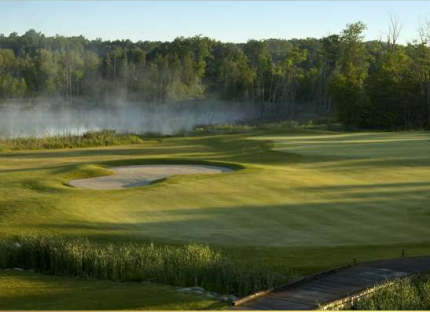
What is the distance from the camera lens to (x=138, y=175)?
27.4 meters

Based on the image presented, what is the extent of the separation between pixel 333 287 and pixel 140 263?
383 centimetres

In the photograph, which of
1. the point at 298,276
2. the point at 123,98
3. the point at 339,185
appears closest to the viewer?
the point at 298,276

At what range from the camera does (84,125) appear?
Result: 7625cm

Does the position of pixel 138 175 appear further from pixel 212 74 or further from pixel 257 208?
pixel 212 74

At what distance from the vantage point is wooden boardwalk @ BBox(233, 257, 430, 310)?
403 inches

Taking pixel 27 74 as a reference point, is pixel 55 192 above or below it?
below

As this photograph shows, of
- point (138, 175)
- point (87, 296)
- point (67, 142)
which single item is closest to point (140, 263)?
point (87, 296)

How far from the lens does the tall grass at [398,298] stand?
410 inches

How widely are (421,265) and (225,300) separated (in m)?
4.11

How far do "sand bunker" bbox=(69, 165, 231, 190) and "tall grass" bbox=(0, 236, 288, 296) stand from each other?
9.62m

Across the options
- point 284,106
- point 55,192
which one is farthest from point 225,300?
point 284,106

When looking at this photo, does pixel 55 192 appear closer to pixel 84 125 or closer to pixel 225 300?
pixel 225 300

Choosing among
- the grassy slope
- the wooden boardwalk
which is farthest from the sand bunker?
the wooden boardwalk

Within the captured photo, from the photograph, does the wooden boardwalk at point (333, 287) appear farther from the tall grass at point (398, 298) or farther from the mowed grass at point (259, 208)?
the mowed grass at point (259, 208)
